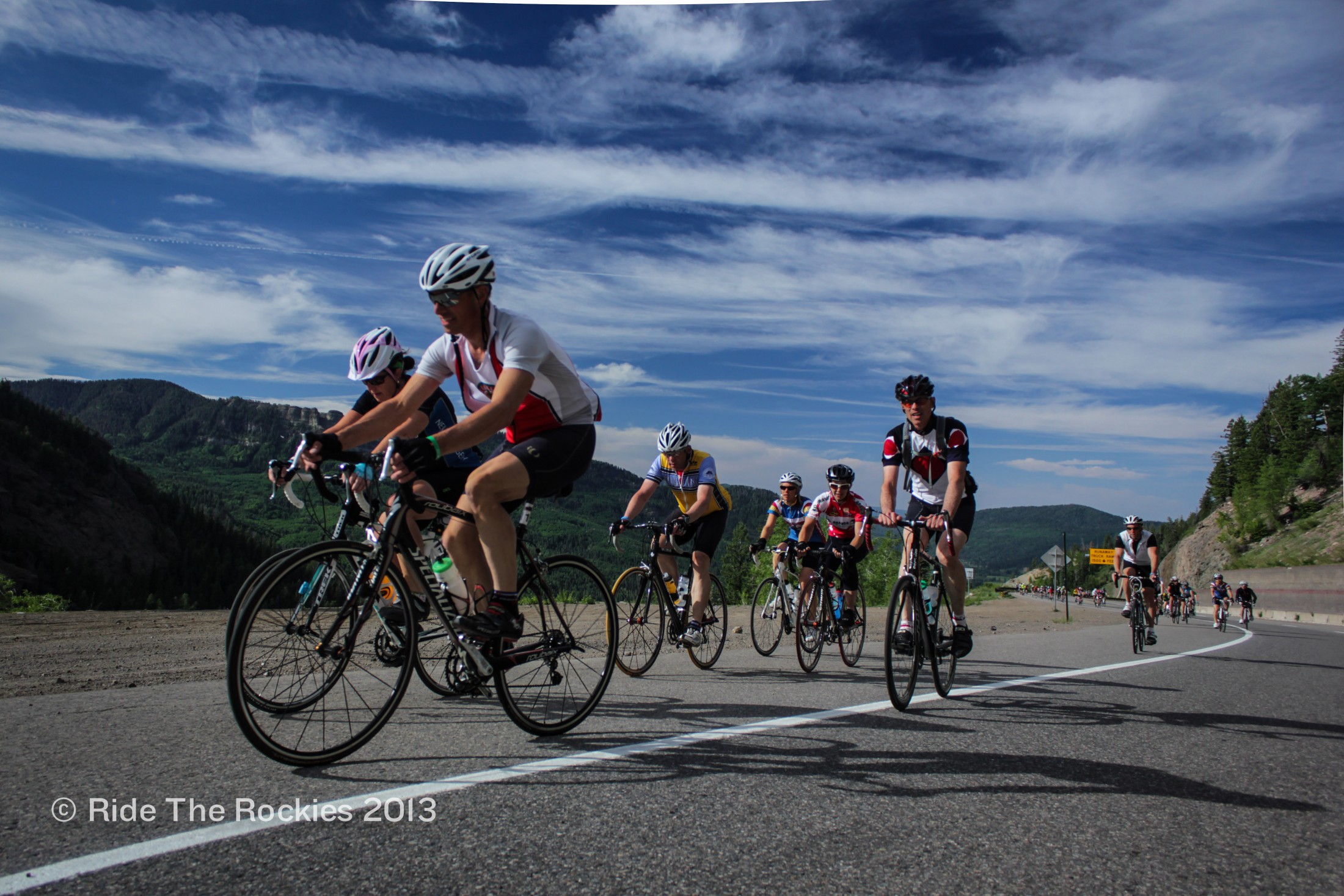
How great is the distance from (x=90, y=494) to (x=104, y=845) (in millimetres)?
114977

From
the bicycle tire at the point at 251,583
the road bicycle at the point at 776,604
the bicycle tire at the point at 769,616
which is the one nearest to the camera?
the bicycle tire at the point at 251,583

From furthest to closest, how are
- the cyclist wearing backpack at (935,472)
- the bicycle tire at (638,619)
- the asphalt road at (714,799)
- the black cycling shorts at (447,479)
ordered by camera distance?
1. the bicycle tire at (638,619)
2. the cyclist wearing backpack at (935,472)
3. the black cycling shorts at (447,479)
4. the asphalt road at (714,799)

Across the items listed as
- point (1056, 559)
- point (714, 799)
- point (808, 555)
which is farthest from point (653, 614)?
point (1056, 559)

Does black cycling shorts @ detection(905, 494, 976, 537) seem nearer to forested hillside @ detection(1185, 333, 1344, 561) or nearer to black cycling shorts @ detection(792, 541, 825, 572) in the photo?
black cycling shorts @ detection(792, 541, 825, 572)

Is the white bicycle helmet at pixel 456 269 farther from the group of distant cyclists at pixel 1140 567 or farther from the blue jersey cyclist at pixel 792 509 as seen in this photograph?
the group of distant cyclists at pixel 1140 567

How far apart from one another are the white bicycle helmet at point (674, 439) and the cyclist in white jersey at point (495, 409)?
3.54 metres

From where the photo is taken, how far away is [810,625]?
7738 mm

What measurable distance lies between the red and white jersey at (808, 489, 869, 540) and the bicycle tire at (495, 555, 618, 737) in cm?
456

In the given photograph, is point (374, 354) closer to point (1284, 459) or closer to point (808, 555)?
point (808, 555)

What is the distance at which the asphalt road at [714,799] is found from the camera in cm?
223

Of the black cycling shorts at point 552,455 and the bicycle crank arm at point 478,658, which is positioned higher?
the black cycling shorts at point 552,455

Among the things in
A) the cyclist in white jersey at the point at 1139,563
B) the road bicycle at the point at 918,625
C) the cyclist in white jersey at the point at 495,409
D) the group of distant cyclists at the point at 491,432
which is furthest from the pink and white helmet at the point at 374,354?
the cyclist in white jersey at the point at 1139,563

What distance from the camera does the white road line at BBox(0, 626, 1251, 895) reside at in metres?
2.11

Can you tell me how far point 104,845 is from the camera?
90.6 inches
